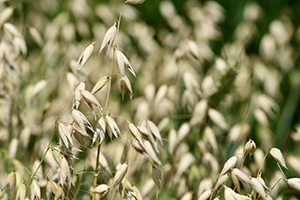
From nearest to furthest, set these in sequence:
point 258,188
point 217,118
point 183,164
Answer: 1. point 258,188
2. point 183,164
3. point 217,118

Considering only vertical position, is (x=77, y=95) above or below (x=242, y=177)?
above

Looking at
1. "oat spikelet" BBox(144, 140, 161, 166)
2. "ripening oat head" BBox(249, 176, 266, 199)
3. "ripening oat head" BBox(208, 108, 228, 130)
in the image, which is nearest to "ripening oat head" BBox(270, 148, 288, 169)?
"ripening oat head" BBox(249, 176, 266, 199)

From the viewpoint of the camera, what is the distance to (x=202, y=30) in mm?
1634

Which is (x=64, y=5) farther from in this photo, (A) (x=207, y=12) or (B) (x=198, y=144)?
(B) (x=198, y=144)

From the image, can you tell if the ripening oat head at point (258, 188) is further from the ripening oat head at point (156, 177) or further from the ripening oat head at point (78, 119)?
the ripening oat head at point (78, 119)

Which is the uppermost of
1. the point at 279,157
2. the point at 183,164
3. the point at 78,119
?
the point at 78,119

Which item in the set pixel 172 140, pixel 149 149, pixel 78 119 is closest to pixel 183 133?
pixel 172 140

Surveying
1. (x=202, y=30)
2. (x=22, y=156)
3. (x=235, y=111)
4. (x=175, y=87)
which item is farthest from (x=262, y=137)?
(x=22, y=156)

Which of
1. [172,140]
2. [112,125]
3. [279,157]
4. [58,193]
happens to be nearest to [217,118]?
[172,140]

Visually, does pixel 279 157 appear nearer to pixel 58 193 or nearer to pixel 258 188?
pixel 258 188

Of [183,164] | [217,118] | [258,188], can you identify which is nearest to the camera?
[258,188]

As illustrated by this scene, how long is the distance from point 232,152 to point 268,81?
579 mm

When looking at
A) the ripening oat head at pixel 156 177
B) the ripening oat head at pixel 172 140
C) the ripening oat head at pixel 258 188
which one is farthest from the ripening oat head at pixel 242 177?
the ripening oat head at pixel 172 140

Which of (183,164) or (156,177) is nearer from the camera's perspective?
(156,177)
